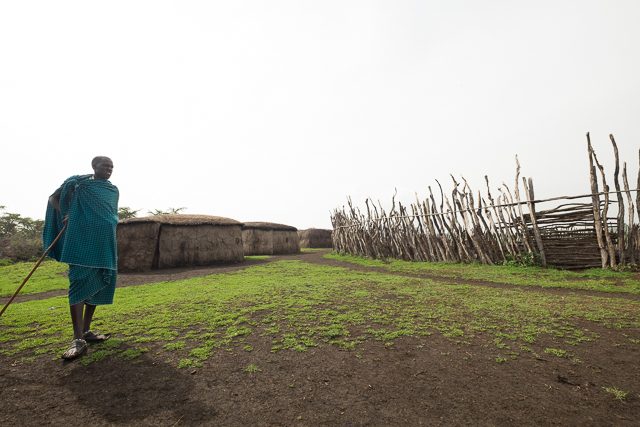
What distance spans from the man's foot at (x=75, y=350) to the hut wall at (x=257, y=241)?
1428 cm

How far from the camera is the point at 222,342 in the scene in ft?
8.99

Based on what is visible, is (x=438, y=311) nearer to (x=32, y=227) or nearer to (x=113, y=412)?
(x=113, y=412)

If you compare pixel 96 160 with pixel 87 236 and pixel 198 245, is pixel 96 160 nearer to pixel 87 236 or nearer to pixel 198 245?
pixel 87 236

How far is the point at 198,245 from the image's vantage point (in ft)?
36.7

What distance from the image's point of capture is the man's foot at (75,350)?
240cm

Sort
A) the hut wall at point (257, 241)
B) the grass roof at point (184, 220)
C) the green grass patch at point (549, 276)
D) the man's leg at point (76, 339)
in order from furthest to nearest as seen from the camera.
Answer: the hut wall at point (257, 241), the grass roof at point (184, 220), the green grass patch at point (549, 276), the man's leg at point (76, 339)

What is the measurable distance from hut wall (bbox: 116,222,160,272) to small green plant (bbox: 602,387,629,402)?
1133cm

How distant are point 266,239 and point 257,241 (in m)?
0.57

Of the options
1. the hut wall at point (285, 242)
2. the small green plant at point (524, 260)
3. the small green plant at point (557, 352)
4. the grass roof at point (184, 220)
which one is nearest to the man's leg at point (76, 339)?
the small green plant at point (557, 352)

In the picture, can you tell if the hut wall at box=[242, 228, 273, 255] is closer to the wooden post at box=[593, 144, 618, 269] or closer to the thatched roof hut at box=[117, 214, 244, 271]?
the thatched roof hut at box=[117, 214, 244, 271]

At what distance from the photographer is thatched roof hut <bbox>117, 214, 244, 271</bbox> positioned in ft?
33.0

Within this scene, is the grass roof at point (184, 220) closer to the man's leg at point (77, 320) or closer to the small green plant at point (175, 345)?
the man's leg at point (77, 320)

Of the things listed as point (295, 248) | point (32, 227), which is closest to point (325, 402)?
point (295, 248)

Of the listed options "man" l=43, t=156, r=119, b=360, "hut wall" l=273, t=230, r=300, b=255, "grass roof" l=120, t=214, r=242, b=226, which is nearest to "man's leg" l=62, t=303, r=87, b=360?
"man" l=43, t=156, r=119, b=360
